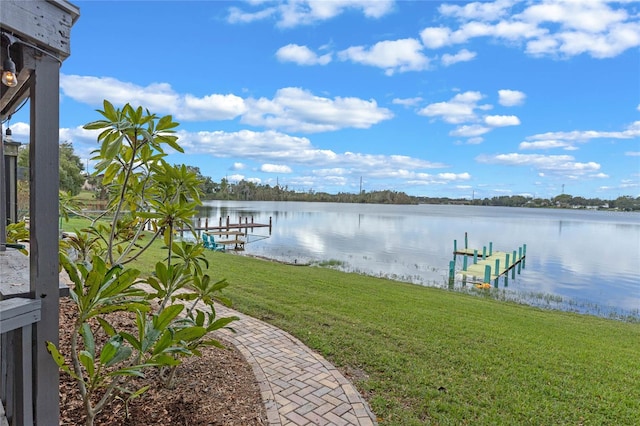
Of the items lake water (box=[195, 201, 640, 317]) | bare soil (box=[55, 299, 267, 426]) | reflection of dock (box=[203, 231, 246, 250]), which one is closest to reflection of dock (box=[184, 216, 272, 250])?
reflection of dock (box=[203, 231, 246, 250])

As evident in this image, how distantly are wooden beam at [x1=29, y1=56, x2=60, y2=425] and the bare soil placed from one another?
2.37 feet

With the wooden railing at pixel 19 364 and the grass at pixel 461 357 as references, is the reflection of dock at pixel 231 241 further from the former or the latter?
the wooden railing at pixel 19 364

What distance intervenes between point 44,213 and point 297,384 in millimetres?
2077

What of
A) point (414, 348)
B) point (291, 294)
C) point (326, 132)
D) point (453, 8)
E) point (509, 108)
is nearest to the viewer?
point (414, 348)

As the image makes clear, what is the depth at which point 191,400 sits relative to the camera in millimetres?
2246

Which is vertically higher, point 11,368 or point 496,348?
point 11,368

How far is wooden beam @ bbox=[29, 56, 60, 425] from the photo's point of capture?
1269mm

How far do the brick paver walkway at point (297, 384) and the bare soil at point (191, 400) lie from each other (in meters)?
0.12

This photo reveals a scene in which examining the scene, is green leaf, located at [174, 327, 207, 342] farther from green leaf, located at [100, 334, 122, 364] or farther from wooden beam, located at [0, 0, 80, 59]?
wooden beam, located at [0, 0, 80, 59]

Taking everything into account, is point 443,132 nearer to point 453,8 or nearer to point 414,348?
point 453,8

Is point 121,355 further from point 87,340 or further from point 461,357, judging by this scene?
point 461,357

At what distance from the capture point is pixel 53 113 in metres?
1.32

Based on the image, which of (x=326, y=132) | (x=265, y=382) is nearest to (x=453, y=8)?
(x=265, y=382)

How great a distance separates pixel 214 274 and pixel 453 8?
921 cm
